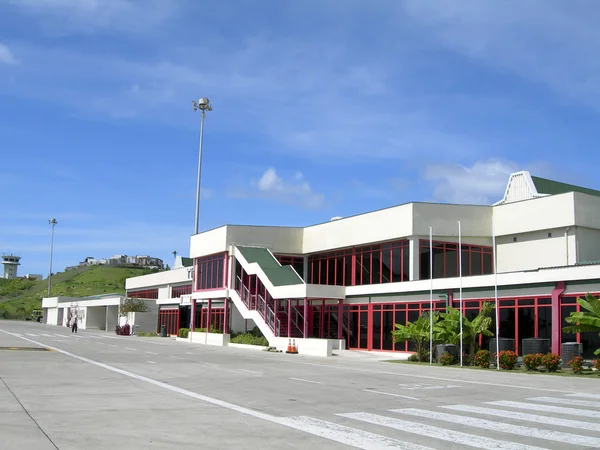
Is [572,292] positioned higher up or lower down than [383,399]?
higher up

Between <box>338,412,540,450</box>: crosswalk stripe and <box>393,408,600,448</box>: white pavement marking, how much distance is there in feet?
2.43

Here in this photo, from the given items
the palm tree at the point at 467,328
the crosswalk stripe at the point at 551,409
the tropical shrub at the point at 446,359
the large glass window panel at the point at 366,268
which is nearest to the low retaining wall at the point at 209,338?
the large glass window panel at the point at 366,268

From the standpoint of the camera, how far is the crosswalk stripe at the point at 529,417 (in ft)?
37.6

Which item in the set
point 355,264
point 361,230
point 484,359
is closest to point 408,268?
point 361,230

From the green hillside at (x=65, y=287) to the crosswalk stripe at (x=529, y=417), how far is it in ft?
403

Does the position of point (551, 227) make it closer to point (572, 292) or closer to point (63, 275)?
point (572, 292)

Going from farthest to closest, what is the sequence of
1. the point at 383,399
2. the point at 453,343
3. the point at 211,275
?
the point at 211,275 → the point at 453,343 → the point at 383,399

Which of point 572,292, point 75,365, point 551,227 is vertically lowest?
point 75,365

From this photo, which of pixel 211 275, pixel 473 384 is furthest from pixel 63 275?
pixel 473 384

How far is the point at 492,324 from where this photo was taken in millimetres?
31047

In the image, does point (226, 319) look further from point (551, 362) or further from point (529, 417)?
point (529, 417)

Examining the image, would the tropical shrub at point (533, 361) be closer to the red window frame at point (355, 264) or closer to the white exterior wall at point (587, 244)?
the white exterior wall at point (587, 244)

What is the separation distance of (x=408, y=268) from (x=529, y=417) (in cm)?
2667

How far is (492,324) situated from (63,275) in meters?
176
